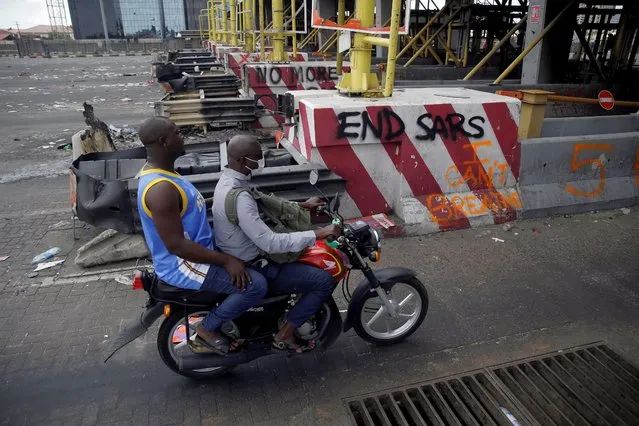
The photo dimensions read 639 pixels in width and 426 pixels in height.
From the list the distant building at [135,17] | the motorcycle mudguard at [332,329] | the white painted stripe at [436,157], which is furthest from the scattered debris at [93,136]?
the distant building at [135,17]

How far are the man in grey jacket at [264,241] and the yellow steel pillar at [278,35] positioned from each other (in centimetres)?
913

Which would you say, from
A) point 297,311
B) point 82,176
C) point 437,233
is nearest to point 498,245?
point 437,233

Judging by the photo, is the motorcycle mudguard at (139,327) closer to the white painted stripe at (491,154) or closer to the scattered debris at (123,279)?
the scattered debris at (123,279)

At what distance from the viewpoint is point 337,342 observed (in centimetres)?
353

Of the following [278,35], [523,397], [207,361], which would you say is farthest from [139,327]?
[278,35]

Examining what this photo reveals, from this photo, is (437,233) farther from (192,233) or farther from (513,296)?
(192,233)

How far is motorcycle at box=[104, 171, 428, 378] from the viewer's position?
289 centimetres

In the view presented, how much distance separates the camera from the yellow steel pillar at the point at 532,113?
534 centimetres

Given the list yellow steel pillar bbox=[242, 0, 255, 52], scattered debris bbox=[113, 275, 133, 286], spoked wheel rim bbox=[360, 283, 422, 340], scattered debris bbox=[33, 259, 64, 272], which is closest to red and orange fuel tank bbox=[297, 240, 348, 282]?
spoked wheel rim bbox=[360, 283, 422, 340]

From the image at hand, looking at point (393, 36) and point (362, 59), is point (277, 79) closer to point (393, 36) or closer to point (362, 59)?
point (362, 59)

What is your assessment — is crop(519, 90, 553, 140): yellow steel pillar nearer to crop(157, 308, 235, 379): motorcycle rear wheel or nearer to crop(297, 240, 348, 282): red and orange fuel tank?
crop(297, 240, 348, 282): red and orange fuel tank

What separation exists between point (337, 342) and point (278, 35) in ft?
30.8

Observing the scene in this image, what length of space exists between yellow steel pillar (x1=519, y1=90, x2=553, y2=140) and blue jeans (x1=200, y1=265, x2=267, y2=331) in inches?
165

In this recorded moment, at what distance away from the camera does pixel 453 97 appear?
545 cm
